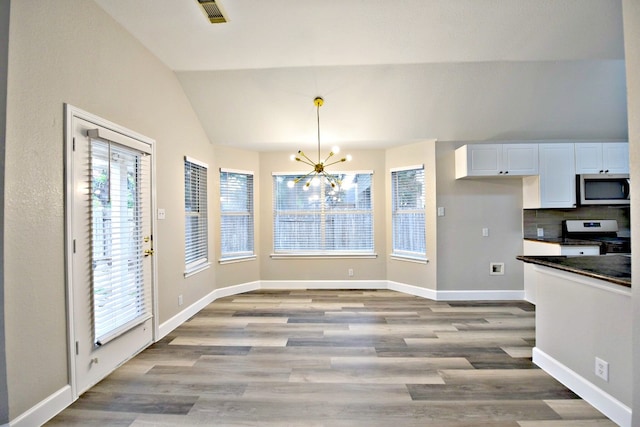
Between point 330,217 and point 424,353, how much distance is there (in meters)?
2.89

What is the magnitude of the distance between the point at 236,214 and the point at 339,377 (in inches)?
130

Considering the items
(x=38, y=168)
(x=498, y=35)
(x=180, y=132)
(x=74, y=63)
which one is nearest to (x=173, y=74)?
(x=180, y=132)

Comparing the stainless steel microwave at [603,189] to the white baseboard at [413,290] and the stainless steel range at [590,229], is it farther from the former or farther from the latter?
the white baseboard at [413,290]

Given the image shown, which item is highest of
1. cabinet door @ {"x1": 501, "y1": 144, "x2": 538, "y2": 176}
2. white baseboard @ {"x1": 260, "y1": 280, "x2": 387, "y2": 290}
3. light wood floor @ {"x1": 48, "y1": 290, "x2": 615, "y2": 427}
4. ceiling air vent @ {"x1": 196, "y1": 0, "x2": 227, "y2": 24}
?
ceiling air vent @ {"x1": 196, "y1": 0, "x2": 227, "y2": 24}

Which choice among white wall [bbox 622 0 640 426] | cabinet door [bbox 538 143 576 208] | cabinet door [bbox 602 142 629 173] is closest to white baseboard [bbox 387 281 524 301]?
cabinet door [bbox 538 143 576 208]

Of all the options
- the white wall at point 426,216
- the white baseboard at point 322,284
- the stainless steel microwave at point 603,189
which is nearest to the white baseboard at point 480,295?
the white wall at point 426,216

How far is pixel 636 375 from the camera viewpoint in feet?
5.50

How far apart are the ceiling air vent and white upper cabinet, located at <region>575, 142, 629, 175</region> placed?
15.5 feet

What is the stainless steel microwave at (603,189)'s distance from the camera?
13.5 ft

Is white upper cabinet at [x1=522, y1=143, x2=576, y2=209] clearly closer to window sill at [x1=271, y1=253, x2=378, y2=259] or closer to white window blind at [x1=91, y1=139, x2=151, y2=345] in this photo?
window sill at [x1=271, y1=253, x2=378, y2=259]

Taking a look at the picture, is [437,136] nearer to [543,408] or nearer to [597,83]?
[597,83]

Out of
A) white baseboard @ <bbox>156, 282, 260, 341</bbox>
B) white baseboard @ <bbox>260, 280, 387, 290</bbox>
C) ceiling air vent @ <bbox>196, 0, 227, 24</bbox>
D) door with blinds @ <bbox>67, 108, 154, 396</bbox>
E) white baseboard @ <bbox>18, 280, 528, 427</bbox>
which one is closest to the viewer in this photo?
white baseboard @ <bbox>18, 280, 528, 427</bbox>

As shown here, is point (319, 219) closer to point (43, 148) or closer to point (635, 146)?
point (43, 148)

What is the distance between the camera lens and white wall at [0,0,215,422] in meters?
1.76
